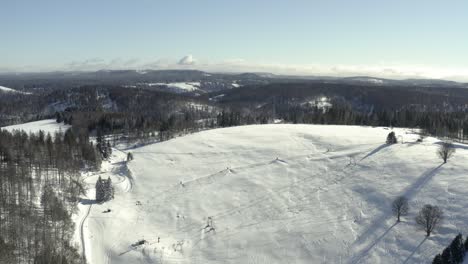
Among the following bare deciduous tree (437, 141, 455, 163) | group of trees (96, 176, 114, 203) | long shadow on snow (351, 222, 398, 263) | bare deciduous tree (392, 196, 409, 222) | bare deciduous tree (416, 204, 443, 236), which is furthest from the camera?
bare deciduous tree (437, 141, 455, 163)

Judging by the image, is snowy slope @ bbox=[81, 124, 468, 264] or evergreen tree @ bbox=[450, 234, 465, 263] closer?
evergreen tree @ bbox=[450, 234, 465, 263]

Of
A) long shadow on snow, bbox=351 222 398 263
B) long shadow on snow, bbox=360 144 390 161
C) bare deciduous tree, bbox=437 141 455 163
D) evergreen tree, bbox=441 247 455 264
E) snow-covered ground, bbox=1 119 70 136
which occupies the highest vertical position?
bare deciduous tree, bbox=437 141 455 163

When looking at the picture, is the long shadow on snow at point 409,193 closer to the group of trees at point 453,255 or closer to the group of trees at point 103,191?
the group of trees at point 453,255

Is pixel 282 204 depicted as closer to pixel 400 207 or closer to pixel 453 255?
pixel 400 207

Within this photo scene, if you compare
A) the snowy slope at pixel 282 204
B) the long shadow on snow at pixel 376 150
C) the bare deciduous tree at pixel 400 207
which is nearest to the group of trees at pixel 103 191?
the snowy slope at pixel 282 204

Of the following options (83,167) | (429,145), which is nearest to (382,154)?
(429,145)

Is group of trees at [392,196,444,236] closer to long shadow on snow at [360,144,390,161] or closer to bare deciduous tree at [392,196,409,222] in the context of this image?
bare deciduous tree at [392,196,409,222]

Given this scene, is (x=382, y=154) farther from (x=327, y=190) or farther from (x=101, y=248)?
(x=101, y=248)

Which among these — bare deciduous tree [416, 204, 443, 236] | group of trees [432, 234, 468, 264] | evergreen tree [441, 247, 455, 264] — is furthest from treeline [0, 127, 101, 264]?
bare deciduous tree [416, 204, 443, 236]

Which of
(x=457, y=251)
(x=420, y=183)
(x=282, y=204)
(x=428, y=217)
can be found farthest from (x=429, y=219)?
(x=282, y=204)
